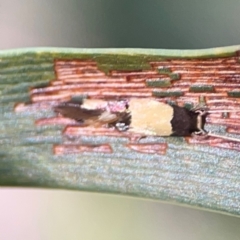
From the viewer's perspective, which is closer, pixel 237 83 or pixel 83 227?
pixel 237 83

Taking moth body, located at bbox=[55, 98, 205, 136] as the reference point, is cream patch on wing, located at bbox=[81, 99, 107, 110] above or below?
above

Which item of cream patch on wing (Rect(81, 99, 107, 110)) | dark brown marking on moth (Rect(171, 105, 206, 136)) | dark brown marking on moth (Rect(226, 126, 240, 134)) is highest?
cream patch on wing (Rect(81, 99, 107, 110))

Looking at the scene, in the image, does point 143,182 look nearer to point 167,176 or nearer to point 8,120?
point 167,176

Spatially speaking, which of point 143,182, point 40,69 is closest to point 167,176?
point 143,182

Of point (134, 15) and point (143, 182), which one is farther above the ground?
point (134, 15)

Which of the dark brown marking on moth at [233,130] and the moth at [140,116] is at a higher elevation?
the moth at [140,116]

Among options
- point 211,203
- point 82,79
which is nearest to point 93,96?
point 82,79

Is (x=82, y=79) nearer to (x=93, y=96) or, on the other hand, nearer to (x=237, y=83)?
(x=93, y=96)
